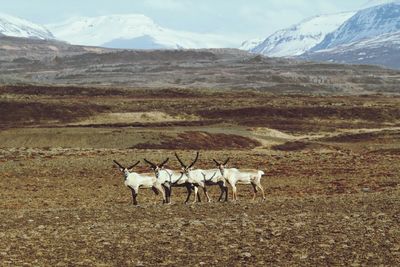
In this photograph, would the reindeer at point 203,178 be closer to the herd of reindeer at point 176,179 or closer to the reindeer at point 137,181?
the herd of reindeer at point 176,179

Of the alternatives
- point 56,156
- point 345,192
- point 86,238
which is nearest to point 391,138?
point 56,156

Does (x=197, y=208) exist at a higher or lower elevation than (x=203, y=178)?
lower

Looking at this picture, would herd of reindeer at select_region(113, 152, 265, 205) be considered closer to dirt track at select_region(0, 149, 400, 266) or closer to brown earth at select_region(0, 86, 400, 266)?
brown earth at select_region(0, 86, 400, 266)

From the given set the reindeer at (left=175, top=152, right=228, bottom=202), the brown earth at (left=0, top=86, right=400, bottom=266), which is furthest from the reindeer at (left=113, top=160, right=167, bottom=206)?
the reindeer at (left=175, top=152, right=228, bottom=202)

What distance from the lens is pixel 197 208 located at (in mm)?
23156

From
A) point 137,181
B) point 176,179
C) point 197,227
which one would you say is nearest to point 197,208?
point 176,179

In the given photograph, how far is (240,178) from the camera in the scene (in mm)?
27156

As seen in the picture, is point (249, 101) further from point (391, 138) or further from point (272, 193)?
point (272, 193)

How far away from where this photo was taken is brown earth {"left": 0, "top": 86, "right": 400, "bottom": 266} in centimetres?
1584

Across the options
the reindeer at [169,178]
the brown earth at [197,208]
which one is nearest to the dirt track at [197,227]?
the brown earth at [197,208]

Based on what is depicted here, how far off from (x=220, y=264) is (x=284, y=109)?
81.8 m

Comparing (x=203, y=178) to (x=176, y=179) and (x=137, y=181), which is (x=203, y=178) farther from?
(x=137, y=181)

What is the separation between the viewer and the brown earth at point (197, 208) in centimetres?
1584

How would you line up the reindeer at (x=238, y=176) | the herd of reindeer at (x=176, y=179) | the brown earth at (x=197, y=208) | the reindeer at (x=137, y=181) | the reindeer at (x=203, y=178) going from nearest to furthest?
the brown earth at (x=197, y=208)
the reindeer at (x=137, y=181)
the herd of reindeer at (x=176, y=179)
the reindeer at (x=203, y=178)
the reindeer at (x=238, y=176)
